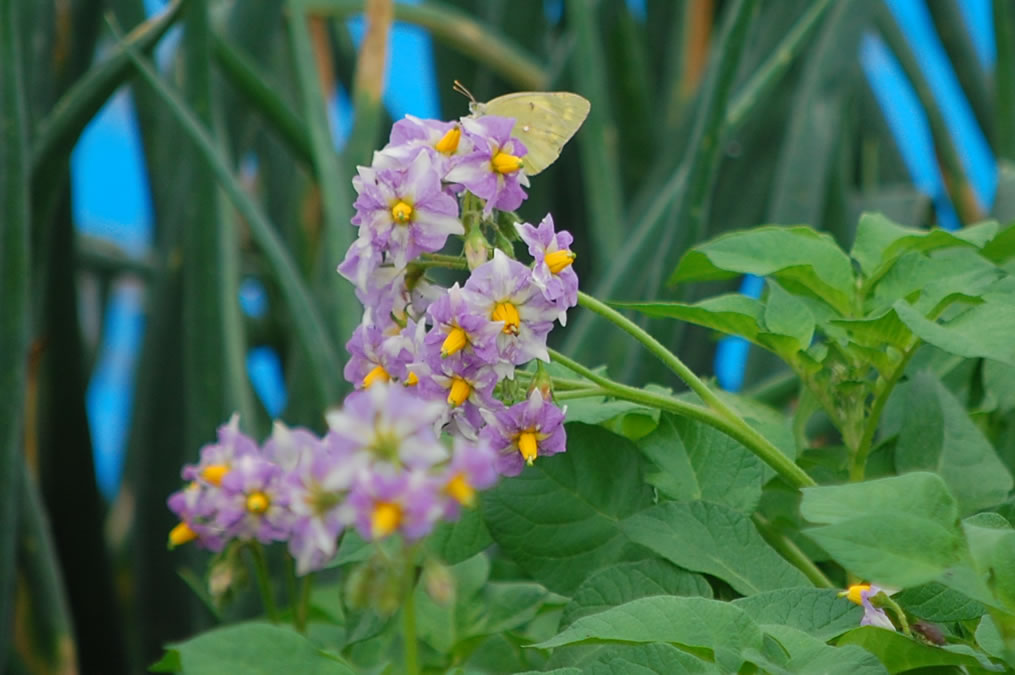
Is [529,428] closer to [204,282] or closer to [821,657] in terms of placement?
[821,657]

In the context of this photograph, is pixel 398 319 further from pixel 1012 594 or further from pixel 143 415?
pixel 143 415

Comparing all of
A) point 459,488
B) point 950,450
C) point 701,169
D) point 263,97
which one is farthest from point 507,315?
point 263,97

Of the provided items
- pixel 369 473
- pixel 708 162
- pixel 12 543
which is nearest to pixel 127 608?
pixel 12 543

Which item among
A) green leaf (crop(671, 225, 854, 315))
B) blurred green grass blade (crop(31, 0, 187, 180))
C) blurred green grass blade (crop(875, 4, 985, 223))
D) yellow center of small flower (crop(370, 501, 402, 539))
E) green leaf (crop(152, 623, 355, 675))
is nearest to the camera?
yellow center of small flower (crop(370, 501, 402, 539))

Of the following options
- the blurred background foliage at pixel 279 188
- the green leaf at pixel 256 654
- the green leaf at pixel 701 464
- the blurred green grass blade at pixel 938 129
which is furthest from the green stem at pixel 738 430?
the blurred green grass blade at pixel 938 129

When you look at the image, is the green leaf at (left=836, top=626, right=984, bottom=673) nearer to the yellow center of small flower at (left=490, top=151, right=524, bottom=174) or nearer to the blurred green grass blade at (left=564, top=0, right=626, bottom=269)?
the yellow center of small flower at (left=490, top=151, right=524, bottom=174)

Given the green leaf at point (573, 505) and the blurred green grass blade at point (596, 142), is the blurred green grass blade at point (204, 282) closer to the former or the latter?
the blurred green grass blade at point (596, 142)

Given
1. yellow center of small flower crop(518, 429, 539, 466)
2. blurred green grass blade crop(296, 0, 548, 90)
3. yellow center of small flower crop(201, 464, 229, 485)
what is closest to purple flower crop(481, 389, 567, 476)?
yellow center of small flower crop(518, 429, 539, 466)

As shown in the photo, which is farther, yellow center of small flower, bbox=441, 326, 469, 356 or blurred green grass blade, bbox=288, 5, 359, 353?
blurred green grass blade, bbox=288, 5, 359, 353
